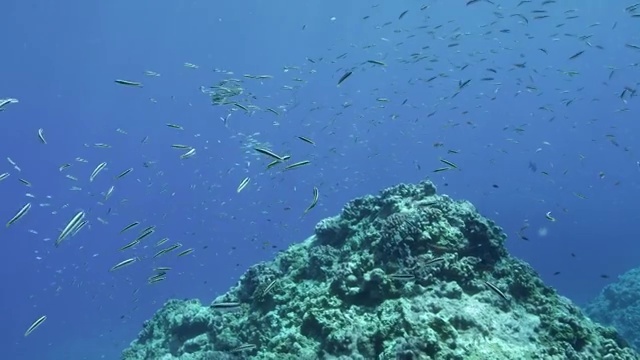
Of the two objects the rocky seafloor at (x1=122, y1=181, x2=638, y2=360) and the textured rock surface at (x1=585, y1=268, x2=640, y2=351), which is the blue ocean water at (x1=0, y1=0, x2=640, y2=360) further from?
the rocky seafloor at (x1=122, y1=181, x2=638, y2=360)

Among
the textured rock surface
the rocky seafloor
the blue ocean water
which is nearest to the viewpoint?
the rocky seafloor

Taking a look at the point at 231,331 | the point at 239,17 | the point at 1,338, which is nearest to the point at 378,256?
the point at 231,331

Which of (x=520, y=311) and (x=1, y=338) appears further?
(x=1, y=338)

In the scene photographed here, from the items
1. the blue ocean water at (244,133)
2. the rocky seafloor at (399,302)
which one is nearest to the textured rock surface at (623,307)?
the rocky seafloor at (399,302)

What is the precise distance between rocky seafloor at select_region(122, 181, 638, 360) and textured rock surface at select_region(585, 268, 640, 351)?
16263 mm

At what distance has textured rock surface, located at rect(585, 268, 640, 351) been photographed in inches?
813

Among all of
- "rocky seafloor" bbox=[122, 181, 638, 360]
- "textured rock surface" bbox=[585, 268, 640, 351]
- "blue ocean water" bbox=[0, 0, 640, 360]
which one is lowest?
"blue ocean water" bbox=[0, 0, 640, 360]

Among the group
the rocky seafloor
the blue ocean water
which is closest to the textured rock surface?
the rocky seafloor

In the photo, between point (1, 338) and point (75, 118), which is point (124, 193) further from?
point (1, 338)

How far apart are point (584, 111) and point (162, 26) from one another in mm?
110470

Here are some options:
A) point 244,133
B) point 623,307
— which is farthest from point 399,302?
point 244,133

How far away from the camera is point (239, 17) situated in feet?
304

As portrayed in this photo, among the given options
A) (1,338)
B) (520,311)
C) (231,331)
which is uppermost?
(520,311)

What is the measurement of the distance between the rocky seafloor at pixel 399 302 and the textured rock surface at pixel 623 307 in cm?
1626
